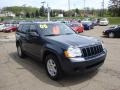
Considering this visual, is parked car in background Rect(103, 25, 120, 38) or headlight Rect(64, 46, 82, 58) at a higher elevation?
headlight Rect(64, 46, 82, 58)

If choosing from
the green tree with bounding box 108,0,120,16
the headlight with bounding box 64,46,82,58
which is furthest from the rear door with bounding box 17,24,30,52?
the green tree with bounding box 108,0,120,16

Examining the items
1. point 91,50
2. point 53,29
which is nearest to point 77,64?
point 91,50

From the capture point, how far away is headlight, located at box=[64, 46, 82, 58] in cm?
523

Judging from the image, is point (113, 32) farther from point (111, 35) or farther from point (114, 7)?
point (114, 7)

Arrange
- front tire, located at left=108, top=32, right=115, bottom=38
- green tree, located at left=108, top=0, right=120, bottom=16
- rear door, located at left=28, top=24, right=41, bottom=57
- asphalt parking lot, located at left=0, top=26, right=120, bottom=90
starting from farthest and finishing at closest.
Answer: green tree, located at left=108, top=0, right=120, bottom=16
front tire, located at left=108, top=32, right=115, bottom=38
rear door, located at left=28, top=24, right=41, bottom=57
asphalt parking lot, located at left=0, top=26, right=120, bottom=90

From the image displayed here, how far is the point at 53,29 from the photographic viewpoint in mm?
6918

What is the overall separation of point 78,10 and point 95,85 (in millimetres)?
117573

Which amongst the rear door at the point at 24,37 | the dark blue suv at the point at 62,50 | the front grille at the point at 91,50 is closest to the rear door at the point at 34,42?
the dark blue suv at the point at 62,50

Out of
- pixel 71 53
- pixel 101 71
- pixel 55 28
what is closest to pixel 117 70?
pixel 101 71

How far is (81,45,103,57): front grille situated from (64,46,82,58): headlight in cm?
16

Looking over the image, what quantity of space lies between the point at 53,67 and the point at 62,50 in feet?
2.42

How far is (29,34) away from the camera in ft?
24.3

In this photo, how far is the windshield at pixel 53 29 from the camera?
264 inches

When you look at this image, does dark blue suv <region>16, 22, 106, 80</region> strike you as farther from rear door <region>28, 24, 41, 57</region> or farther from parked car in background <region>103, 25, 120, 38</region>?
parked car in background <region>103, 25, 120, 38</region>
